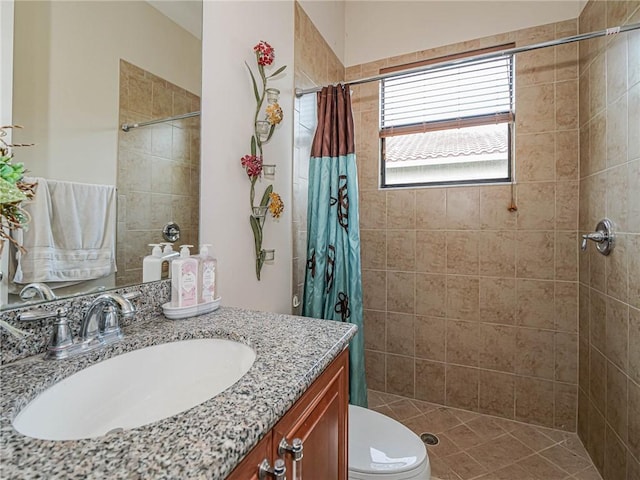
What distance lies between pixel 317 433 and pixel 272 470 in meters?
0.22

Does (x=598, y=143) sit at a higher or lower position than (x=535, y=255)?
higher

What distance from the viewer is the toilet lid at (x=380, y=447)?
111cm

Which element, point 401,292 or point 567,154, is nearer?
point 567,154

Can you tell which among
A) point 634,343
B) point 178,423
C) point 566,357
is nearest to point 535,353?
point 566,357

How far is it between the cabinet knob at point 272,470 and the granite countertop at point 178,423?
3.2 inches

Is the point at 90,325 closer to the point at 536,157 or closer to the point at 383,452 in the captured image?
the point at 383,452

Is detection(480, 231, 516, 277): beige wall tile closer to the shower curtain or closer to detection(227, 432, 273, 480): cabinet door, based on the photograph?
the shower curtain

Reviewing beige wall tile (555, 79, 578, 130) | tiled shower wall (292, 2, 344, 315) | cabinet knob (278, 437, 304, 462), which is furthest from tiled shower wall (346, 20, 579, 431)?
cabinet knob (278, 437, 304, 462)

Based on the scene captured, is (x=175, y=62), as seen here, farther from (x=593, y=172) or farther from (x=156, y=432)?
(x=593, y=172)

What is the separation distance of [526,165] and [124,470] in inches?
90.6

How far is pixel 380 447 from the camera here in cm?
121

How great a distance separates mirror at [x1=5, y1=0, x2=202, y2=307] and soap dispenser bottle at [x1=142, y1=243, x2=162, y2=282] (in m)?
0.02

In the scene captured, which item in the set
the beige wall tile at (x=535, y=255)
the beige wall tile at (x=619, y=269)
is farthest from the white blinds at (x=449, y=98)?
the beige wall tile at (x=619, y=269)

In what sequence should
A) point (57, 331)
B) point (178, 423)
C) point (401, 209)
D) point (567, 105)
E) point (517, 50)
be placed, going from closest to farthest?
point (178, 423)
point (57, 331)
point (517, 50)
point (567, 105)
point (401, 209)
